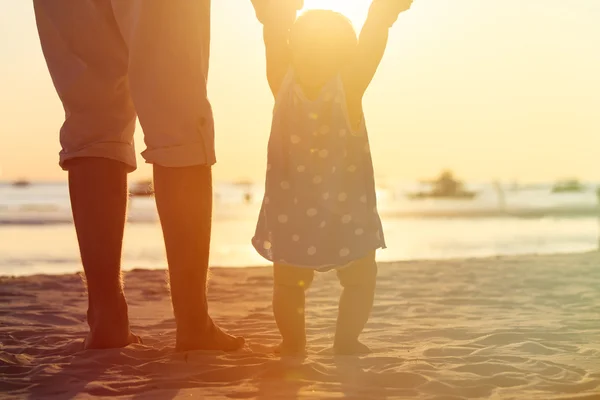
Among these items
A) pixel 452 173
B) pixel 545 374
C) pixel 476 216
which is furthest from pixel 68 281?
pixel 452 173

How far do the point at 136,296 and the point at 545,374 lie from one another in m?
2.87

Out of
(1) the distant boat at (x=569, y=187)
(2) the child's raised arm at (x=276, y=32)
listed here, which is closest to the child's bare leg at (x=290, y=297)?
(2) the child's raised arm at (x=276, y=32)

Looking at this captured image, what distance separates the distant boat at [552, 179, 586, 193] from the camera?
45469mm

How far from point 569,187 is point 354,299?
48.2 meters

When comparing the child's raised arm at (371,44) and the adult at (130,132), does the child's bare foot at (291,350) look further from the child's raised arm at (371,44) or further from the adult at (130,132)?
the child's raised arm at (371,44)

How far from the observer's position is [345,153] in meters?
2.73

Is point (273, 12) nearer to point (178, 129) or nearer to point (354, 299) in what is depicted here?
point (178, 129)

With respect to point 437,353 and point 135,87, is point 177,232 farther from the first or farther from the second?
point 437,353

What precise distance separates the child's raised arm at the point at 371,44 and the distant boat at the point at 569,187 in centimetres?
4452

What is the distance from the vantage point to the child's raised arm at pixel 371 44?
275 centimetres

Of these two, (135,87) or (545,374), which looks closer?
(545,374)

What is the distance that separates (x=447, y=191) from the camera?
3753 centimetres

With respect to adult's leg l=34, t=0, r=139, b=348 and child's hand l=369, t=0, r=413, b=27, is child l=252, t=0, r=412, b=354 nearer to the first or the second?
child's hand l=369, t=0, r=413, b=27

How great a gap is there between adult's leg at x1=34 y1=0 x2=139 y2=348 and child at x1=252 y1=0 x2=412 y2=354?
567 mm
